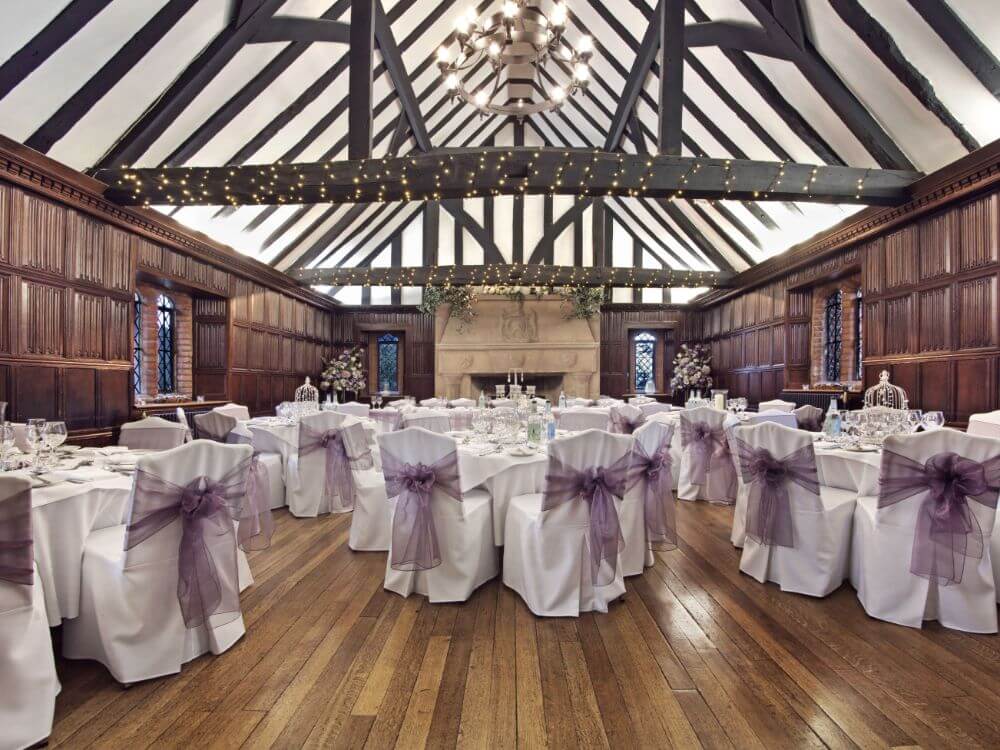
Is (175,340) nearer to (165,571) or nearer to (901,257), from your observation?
(165,571)

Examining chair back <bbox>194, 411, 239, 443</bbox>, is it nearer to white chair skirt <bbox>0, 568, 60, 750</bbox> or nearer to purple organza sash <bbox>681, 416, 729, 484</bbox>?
white chair skirt <bbox>0, 568, 60, 750</bbox>

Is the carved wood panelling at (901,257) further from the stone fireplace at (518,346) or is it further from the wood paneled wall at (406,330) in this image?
the wood paneled wall at (406,330)

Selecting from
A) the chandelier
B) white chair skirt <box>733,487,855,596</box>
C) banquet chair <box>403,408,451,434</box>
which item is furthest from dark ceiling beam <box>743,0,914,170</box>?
banquet chair <box>403,408,451,434</box>

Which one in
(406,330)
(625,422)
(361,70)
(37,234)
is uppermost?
(361,70)

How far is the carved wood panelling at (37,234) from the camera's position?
16.6 feet

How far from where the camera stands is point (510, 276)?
10.9 metres

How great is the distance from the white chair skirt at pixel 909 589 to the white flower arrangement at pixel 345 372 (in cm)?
1206

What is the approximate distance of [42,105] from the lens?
4.75 m

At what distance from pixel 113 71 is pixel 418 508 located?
5275 mm

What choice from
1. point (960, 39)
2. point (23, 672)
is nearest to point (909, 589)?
point (23, 672)

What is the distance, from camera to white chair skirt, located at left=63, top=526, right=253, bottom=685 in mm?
2150

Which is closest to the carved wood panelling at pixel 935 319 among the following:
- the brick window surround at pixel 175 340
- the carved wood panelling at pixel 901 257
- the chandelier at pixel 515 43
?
the carved wood panelling at pixel 901 257

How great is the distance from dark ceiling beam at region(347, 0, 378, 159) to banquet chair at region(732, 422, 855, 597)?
16.7 ft

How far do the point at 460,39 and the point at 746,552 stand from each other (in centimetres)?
462
